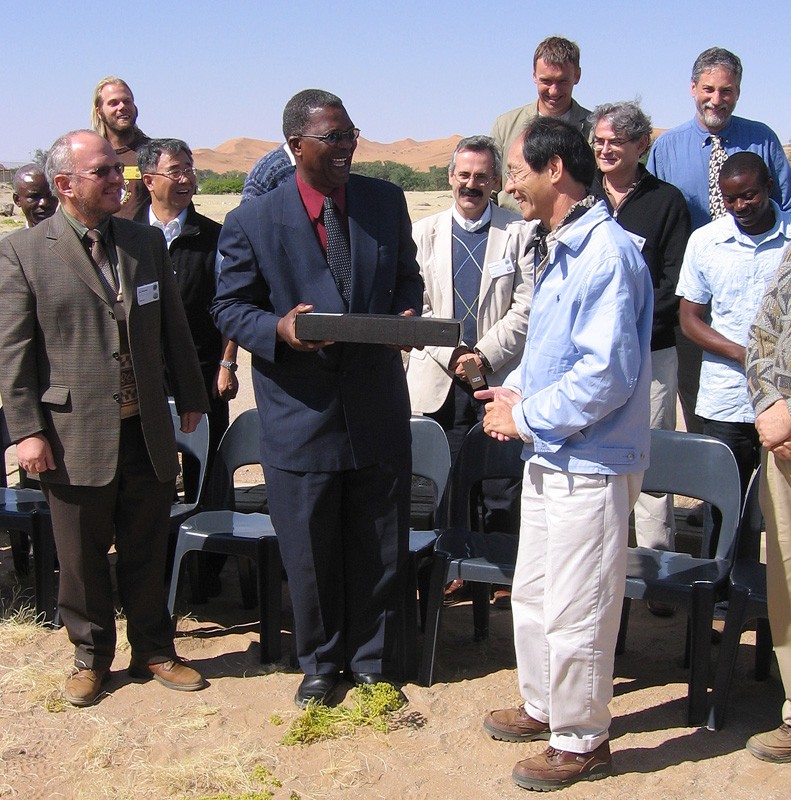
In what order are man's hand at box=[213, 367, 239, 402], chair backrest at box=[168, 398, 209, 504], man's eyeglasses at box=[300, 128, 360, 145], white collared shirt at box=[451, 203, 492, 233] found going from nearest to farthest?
man's eyeglasses at box=[300, 128, 360, 145] → white collared shirt at box=[451, 203, 492, 233] → chair backrest at box=[168, 398, 209, 504] → man's hand at box=[213, 367, 239, 402]

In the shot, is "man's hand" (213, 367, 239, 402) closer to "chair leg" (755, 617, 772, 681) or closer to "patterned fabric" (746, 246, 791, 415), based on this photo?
"patterned fabric" (746, 246, 791, 415)

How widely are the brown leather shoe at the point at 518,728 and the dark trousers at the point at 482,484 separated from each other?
1301mm

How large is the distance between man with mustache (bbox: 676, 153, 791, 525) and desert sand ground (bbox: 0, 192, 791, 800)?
36.8 inches

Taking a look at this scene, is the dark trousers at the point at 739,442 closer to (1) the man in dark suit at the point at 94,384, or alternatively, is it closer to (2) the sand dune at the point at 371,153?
(1) the man in dark suit at the point at 94,384

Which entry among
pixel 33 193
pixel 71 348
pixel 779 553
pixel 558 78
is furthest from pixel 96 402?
pixel 558 78

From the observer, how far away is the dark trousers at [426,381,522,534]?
16.1 ft

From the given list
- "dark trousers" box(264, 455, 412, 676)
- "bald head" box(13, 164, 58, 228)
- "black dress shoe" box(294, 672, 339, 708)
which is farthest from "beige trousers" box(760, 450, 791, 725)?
"bald head" box(13, 164, 58, 228)

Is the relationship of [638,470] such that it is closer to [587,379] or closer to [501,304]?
[587,379]

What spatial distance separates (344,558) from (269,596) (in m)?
0.54

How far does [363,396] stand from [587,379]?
1.09 m

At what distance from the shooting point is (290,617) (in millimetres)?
5012

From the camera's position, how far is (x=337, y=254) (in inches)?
151


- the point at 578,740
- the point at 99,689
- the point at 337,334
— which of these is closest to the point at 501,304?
the point at 337,334

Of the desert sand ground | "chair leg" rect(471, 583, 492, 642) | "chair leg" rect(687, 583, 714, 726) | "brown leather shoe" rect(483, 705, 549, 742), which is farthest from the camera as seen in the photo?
"chair leg" rect(471, 583, 492, 642)
